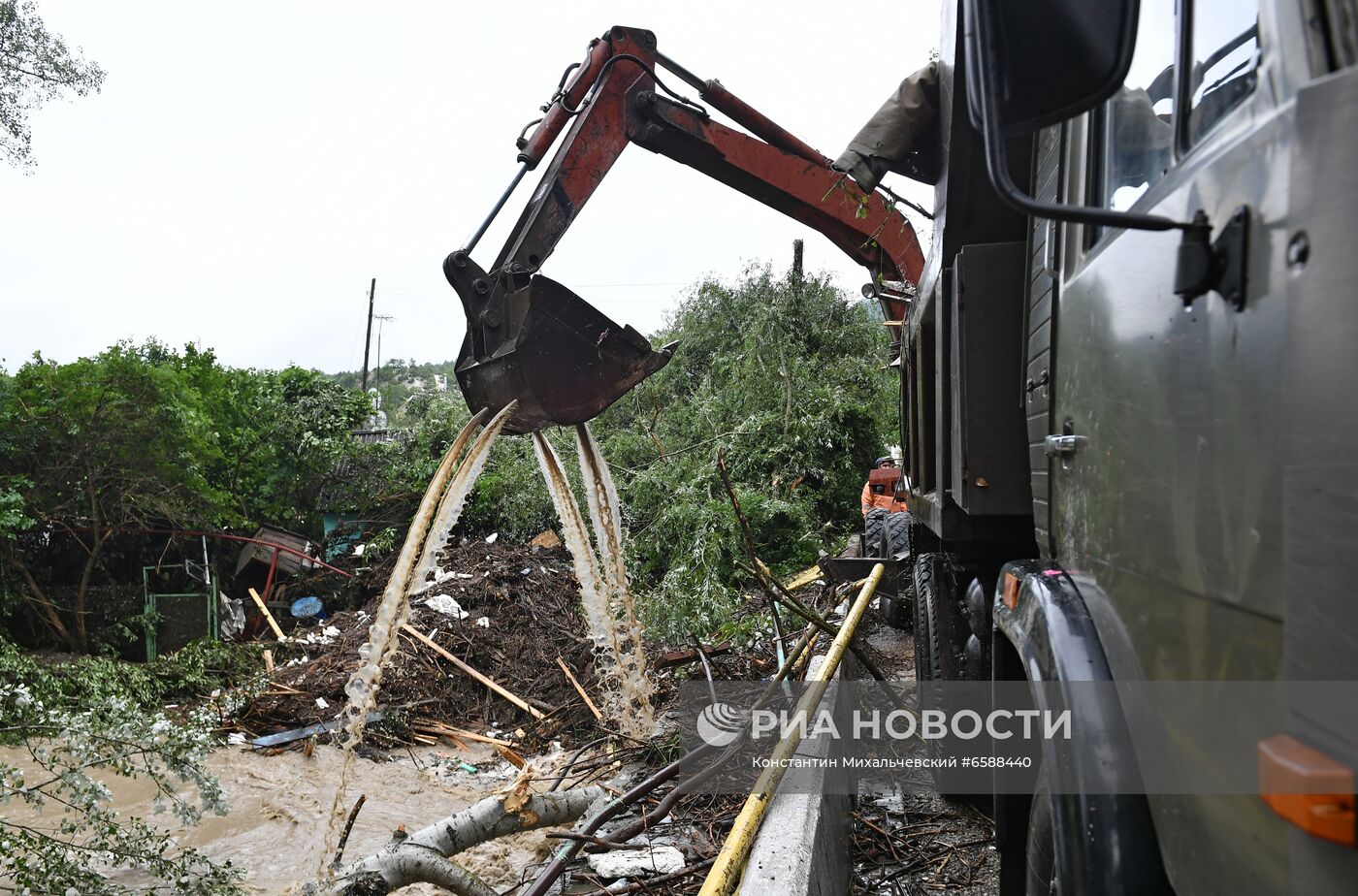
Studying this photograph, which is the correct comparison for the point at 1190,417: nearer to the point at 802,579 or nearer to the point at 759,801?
the point at 759,801

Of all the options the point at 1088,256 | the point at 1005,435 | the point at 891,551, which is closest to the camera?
the point at 1088,256

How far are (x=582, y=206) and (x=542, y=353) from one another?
1.41 meters

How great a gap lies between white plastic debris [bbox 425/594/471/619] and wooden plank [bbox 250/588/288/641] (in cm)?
253

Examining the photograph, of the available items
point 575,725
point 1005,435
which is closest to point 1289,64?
point 1005,435

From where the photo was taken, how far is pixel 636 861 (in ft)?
13.3

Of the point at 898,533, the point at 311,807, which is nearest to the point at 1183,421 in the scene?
the point at 898,533

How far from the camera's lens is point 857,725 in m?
5.21

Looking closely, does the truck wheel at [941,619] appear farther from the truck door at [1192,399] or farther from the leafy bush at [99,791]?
the leafy bush at [99,791]

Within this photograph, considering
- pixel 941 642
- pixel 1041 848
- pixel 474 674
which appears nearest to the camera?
pixel 1041 848

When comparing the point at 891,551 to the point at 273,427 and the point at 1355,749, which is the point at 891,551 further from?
the point at 273,427

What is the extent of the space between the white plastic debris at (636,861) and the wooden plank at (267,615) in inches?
336

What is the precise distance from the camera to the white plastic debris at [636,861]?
3.97 meters

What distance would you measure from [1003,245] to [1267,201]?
2187 mm

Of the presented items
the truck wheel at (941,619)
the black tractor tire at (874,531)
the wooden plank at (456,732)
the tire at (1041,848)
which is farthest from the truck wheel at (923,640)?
the wooden plank at (456,732)
